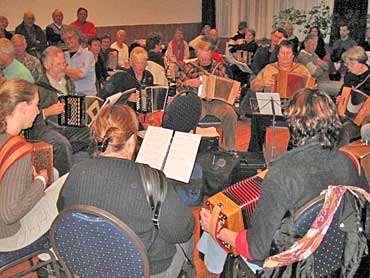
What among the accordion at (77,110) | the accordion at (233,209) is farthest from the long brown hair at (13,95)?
the accordion at (77,110)

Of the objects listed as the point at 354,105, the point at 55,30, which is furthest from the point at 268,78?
the point at 55,30

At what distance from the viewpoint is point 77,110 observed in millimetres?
4469

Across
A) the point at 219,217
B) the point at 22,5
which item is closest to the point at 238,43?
the point at 22,5

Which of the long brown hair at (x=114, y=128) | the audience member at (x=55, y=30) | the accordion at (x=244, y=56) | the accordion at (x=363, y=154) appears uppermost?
the audience member at (x=55, y=30)

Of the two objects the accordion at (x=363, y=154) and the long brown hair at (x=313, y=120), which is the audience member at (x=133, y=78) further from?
the long brown hair at (x=313, y=120)

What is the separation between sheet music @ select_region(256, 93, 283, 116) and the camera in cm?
498

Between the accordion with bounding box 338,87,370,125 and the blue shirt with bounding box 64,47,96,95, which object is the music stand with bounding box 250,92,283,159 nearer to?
the accordion with bounding box 338,87,370,125

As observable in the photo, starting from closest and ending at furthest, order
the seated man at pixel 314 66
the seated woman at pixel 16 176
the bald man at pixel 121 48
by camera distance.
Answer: the seated woman at pixel 16 176, the seated man at pixel 314 66, the bald man at pixel 121 48

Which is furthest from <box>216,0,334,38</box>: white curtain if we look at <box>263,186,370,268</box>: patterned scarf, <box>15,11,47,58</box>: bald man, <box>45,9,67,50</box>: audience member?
<box>263,186,370,268</box>: patterned scarf

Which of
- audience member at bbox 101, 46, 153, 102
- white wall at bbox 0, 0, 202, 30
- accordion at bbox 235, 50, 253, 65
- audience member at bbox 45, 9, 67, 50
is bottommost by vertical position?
accordion at bbox 235, 50, 253, 65

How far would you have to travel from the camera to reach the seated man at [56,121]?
4.36 metres

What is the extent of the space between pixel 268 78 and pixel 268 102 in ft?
2.35

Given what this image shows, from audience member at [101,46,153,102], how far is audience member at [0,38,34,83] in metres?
0.79

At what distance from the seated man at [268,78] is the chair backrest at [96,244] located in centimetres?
382
